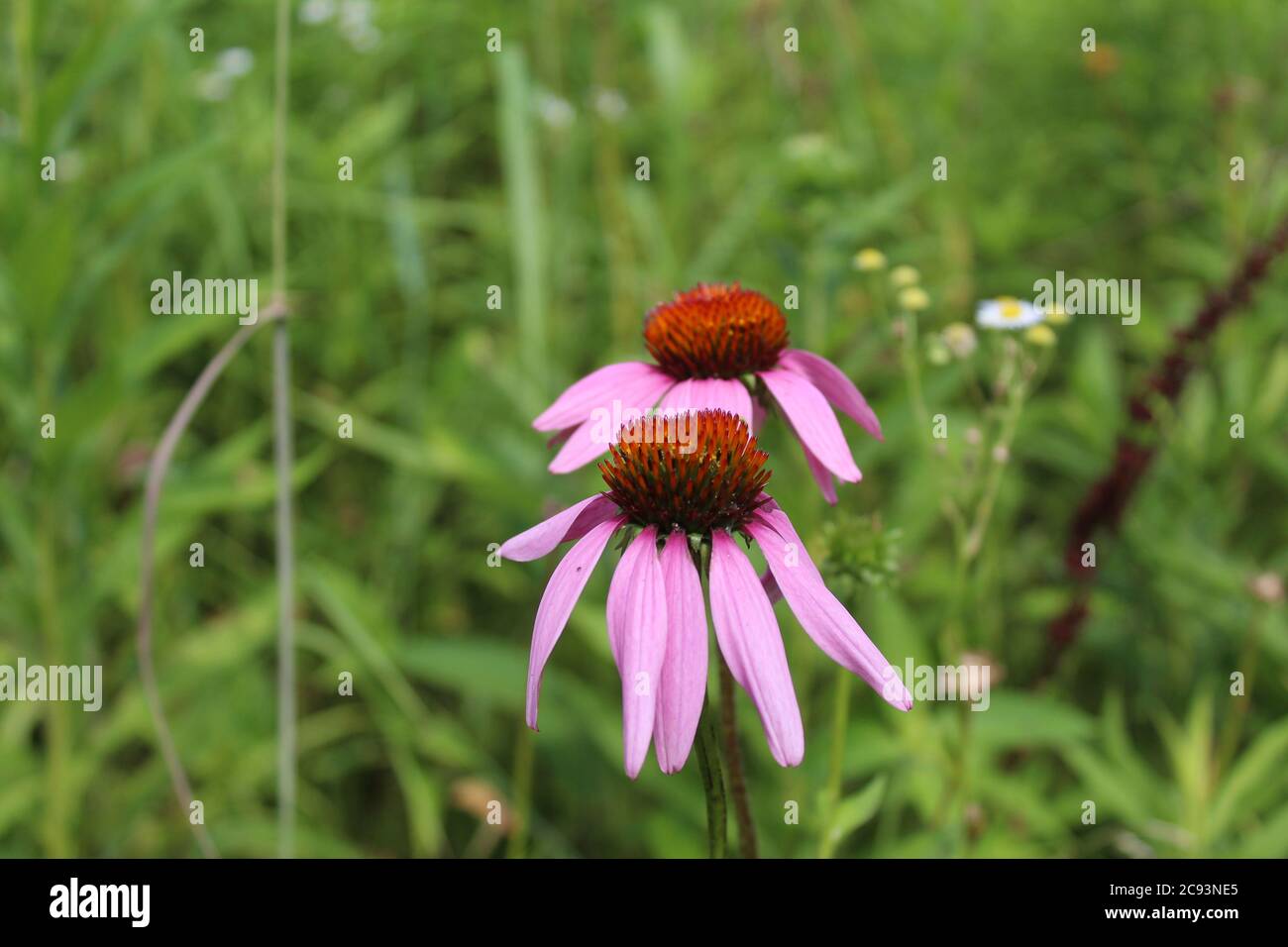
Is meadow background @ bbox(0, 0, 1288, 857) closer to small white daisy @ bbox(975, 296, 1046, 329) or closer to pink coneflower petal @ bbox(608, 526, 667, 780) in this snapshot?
small white daisy @ bbox(975, 296, 1046, 329)

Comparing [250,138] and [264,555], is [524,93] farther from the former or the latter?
[264,555]

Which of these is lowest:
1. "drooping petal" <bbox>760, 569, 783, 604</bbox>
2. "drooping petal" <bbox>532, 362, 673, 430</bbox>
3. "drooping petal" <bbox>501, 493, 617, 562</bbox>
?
"drooping petal" <bbox>760, 569, 783, 604</bbox>

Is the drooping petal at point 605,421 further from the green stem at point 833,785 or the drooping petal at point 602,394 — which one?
the green stem at point 833,785

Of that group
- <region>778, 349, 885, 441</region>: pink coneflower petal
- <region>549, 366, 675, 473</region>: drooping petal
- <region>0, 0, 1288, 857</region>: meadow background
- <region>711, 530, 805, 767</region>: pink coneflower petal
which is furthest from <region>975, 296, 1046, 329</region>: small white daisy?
<region>711, 530, 805, 767</region>: pink coneflower petal

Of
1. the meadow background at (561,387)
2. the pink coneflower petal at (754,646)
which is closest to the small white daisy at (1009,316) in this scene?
the meadow background at (561,387)

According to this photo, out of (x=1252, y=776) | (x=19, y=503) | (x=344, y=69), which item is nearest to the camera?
(x=1252, y=776)

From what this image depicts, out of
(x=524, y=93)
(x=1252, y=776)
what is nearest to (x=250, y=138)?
(x=524, y=93)

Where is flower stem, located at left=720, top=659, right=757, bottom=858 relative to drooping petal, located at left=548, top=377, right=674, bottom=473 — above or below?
below
